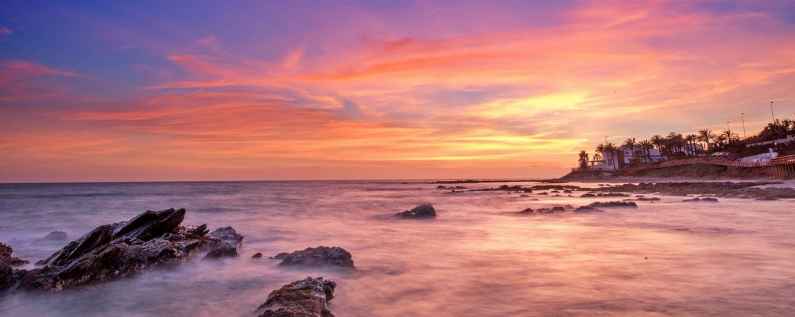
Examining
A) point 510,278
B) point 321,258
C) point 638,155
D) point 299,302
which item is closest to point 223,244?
point 321,258

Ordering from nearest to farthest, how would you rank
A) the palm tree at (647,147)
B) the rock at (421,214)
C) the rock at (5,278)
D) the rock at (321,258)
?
the rock at (5,278), the rock at (321,258), the rock at (421,214), the palm tree at (647,147)

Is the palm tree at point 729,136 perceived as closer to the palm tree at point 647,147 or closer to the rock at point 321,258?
the palm tree at point 647,147

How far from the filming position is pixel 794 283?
7824mm

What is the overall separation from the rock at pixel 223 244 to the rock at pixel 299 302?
19.2 ft

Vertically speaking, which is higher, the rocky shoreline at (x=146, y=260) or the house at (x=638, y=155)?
the house at (x=638, y=155)

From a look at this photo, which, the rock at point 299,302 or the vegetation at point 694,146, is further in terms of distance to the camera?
the vegetation at point 694,146

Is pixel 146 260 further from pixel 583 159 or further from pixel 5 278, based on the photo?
pixel 583 159

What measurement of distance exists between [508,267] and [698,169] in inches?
3342

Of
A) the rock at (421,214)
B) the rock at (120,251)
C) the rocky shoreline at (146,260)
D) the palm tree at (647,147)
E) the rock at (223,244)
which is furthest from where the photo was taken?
the palm tree at (647,147)

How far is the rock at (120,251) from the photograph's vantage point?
913cm

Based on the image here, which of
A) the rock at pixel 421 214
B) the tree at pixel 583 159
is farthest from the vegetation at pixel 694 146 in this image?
the rock at pixel 421 214

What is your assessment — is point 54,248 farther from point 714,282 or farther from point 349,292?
point 714,282

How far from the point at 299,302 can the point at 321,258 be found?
4.21 meters

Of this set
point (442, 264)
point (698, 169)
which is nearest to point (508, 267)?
point (442, 264)
